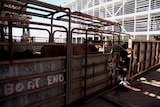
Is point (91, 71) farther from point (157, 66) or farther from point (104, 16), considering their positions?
point (104, 16)

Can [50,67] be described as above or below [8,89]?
above

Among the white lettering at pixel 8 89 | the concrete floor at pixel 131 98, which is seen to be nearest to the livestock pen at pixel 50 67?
the white lettering at pixel 8 89

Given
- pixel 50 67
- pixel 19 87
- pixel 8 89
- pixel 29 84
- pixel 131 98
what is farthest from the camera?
pixel 131 98

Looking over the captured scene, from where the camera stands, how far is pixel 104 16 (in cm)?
2148

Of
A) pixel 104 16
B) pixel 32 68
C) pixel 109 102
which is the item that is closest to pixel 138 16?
pixel 104 16

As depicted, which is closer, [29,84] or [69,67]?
[29,84]

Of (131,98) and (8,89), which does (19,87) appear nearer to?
(8,89)

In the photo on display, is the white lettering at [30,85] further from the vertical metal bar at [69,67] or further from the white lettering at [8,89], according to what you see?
the vertical metal bar at [69,67]

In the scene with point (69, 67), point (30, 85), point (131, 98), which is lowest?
point (131, 98)

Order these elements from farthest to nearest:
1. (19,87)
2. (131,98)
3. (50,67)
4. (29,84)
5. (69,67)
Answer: (131,98)
(69,67)
(50,67)
(29,84)
(19,87)

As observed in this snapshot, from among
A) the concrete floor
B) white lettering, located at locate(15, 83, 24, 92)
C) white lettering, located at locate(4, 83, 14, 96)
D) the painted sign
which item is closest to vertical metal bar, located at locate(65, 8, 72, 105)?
the painted sign

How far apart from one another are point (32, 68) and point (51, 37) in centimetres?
189

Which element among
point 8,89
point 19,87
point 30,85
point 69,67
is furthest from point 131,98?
point 8,89

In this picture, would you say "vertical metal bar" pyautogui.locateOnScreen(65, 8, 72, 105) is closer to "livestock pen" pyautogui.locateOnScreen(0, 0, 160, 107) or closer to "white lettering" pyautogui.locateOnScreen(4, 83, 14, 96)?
"livestock pen" pyautogui.locateOnScreen(0, 0, 160, 107)
